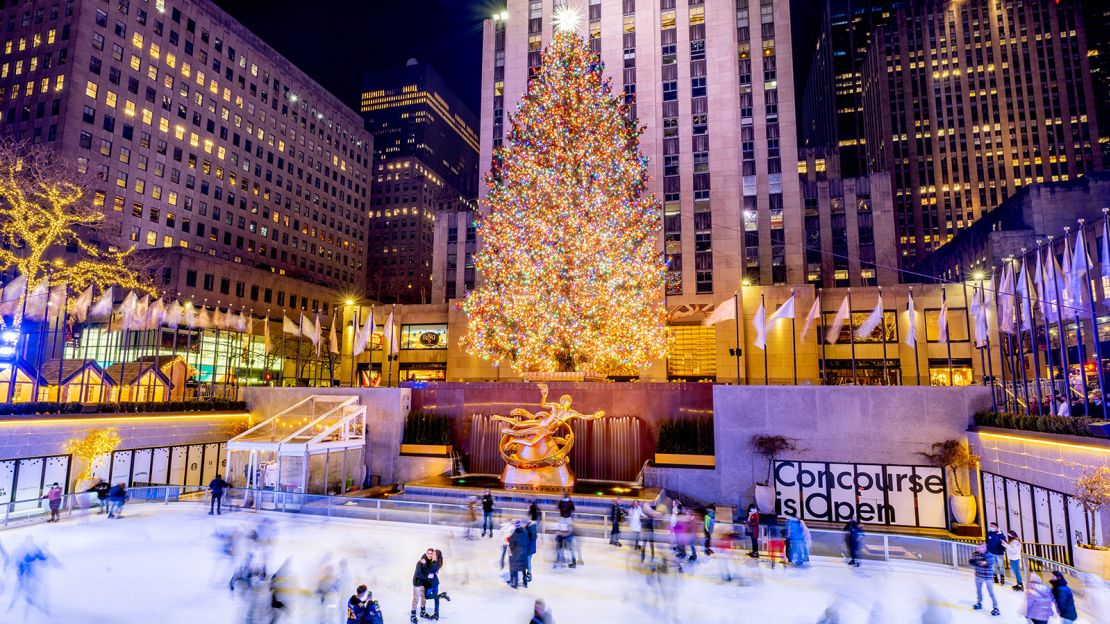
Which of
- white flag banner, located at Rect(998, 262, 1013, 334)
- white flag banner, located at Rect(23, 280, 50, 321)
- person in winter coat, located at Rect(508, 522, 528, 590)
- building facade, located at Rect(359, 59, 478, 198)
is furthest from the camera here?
building facade, located at Rect(359, 59, 478, 198)

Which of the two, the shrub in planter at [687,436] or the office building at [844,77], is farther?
the office building at [844,77]

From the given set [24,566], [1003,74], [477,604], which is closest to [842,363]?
[477,604]

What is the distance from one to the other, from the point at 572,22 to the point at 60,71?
2156 inches

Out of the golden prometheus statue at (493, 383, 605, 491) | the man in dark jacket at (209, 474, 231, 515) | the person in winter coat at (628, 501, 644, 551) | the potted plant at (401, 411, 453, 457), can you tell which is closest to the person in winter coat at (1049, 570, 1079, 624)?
the person in winter coat at (628, 501, 644, 551)

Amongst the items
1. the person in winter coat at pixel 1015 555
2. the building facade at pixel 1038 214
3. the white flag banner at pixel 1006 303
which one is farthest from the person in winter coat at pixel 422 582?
the building facade at pixel 1038 214

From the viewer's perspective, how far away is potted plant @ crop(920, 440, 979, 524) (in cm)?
2223

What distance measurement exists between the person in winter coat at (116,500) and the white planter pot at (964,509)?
95.9ft

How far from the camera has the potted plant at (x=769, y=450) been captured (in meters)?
23.8

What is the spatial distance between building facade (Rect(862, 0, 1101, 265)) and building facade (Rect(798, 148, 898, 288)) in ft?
207

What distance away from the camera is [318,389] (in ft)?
101

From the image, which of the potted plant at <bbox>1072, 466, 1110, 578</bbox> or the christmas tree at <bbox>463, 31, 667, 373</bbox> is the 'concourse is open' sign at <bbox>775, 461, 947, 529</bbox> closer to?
the potted plant at <bbox>1072, 466, 1110, 578</bbox>

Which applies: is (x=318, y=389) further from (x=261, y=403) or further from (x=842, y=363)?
(x=842, y=363)

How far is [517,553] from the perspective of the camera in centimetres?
1337

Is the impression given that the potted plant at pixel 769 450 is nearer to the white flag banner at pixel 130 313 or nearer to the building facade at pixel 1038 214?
the white flag banner at pixel 130 313
